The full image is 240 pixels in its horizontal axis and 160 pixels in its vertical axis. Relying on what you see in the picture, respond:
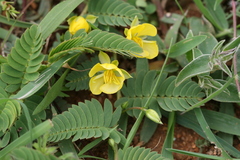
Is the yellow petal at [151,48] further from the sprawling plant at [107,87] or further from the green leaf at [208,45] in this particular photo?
the green leaf at [208,45]

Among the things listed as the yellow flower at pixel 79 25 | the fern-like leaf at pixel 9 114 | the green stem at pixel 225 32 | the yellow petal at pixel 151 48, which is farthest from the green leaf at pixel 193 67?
the fern-like leaf at pixel 9 114

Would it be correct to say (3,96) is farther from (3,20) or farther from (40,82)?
(3,20)

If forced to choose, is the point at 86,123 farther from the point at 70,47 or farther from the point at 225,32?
the point at 225,32

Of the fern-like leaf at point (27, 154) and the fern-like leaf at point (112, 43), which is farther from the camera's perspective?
the fern-like leaf at point (112, 43)

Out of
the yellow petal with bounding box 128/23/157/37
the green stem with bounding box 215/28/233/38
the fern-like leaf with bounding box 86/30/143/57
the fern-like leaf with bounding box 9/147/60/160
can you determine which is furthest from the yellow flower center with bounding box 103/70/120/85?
the green stem with bounding box 215/28/233/38

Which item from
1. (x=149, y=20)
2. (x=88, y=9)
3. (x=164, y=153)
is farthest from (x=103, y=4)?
(x=164, y=153)

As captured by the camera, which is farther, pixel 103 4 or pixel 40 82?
pixel 103 4

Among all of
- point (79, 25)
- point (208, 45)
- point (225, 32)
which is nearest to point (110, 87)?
point (79, 25)

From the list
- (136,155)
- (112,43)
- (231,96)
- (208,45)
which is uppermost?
(112,43)
